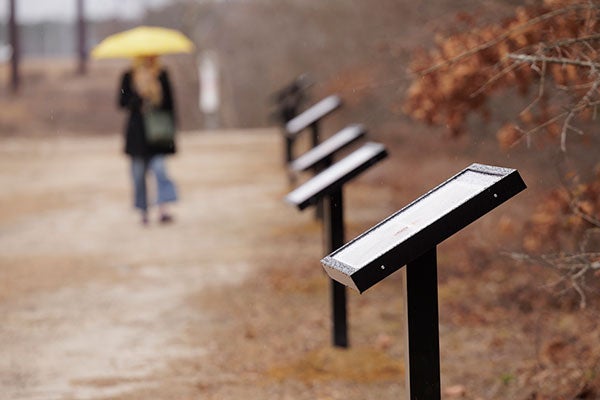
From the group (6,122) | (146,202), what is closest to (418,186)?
(146,202)

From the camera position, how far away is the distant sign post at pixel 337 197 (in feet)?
21.8

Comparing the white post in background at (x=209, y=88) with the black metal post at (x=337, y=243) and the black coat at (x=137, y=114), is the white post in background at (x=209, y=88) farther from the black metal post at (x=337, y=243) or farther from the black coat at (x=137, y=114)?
the black metal post at (x=337, y=243)

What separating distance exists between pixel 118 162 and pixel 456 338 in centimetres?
1543

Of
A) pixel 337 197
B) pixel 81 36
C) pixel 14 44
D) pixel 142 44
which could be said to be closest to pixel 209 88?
pixel 14 44

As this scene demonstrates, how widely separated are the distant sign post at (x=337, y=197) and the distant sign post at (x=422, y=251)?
221 centimetres

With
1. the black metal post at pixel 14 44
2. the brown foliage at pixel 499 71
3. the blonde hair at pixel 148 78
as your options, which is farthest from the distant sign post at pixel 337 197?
the black metal post at pixel 14 44

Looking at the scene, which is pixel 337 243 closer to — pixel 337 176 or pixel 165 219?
pixel 337 176

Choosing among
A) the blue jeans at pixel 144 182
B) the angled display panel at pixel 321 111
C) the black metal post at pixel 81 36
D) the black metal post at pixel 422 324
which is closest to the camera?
the black metal post at pixel 422 324

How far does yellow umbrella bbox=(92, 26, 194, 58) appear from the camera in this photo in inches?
486

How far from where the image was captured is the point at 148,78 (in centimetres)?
1248

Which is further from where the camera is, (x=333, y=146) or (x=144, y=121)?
(x=144, y=121)

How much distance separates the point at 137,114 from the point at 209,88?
19066 millimetres

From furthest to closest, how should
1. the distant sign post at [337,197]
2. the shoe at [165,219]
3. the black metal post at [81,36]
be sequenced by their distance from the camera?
the black metal post at [81,36] → the shoe at [165,219] → the distant sign post at [337,197]

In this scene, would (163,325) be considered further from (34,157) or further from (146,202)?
(34,157)
